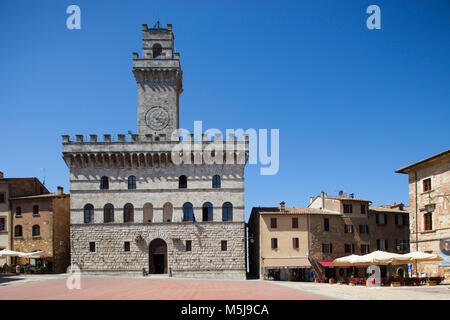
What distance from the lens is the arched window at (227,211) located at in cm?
4212

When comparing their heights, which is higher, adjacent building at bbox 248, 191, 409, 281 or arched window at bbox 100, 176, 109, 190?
arched window at bbox 100, 176, 109, 190

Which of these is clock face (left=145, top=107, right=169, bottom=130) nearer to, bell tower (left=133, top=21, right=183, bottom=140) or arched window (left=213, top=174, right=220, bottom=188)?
bell tower (left=133, top=21, right=183, bottom=140)

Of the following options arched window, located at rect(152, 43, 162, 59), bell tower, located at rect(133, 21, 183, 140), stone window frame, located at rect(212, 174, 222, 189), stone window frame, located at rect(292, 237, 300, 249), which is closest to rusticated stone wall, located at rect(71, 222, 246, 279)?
stone window frame, located at rect(212, 174, 222, 189)

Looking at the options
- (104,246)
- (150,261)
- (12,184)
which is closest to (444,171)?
(150,261)

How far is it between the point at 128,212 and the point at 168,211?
Answer: 3.85 metres

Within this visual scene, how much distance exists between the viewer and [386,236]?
152 feet

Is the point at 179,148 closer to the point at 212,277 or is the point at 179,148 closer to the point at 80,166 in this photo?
the point at 80,166

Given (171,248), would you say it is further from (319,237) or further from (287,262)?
(319,237)

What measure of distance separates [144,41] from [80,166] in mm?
14733

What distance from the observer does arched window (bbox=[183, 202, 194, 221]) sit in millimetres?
42062

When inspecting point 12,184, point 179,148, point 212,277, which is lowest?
point 212,277

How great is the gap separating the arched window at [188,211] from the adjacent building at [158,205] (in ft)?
0.32

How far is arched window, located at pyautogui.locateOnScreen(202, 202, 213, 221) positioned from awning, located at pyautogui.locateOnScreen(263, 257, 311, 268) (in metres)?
6.69
